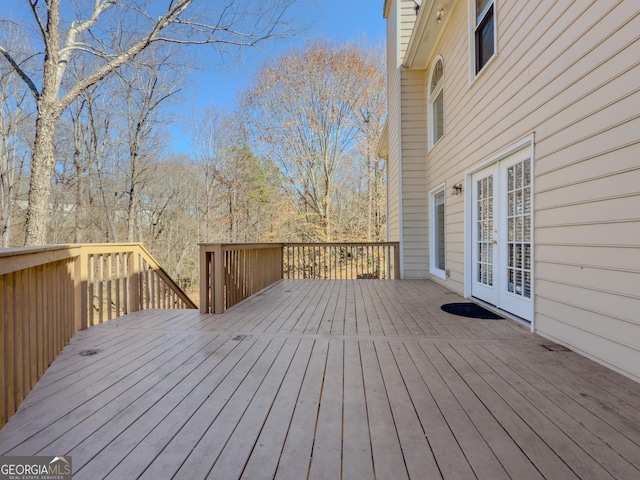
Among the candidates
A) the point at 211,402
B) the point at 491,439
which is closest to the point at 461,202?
the point at 491,439

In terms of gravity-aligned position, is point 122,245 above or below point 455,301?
above

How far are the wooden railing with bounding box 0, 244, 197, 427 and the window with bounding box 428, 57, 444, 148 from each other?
5.20 m

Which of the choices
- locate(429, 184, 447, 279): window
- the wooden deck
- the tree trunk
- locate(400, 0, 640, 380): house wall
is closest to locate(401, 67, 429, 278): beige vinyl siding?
locate(429, 184, 447, 279): window

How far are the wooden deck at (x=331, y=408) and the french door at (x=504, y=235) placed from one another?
0.51 meters

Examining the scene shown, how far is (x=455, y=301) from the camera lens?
13.4 ft

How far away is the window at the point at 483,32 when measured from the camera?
3.57m

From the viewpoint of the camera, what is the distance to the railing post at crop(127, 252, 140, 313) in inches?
143

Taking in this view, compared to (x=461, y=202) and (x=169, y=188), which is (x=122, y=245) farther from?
(x=169, y=188)

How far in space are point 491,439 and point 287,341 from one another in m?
1.62

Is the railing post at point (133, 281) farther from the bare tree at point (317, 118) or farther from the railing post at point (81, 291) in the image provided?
the bare tree at point (317, 118)

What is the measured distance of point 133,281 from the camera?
371 centimetres

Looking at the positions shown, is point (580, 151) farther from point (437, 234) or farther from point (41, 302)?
point (41, 302)

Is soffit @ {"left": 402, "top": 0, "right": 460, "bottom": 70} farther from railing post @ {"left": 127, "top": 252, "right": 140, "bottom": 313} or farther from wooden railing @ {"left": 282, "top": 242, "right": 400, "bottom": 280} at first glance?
railing post @ {"left": 127, "top": 252, "right": 140, "bottom": 313}

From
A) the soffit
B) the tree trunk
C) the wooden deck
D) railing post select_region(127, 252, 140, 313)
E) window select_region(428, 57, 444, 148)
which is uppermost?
the soffit
